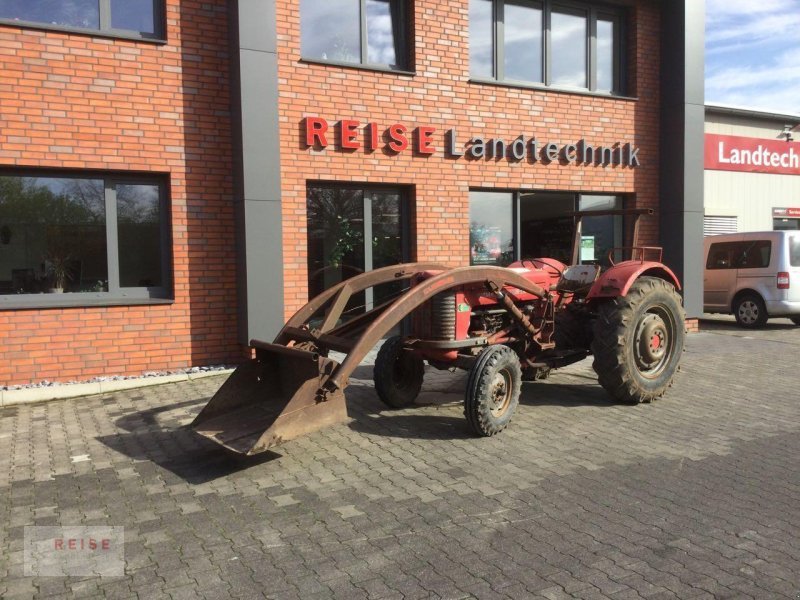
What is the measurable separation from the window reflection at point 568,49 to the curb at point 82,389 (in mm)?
7090

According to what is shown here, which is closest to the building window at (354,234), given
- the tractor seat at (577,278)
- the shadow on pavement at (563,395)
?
the shadow on pavement at (563,395)

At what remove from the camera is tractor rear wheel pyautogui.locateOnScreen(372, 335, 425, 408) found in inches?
252

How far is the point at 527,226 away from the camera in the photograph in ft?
35.2

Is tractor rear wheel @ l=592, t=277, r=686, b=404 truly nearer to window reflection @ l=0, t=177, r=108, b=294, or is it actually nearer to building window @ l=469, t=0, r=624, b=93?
building window @ l=469, t=0, r=624, b=93

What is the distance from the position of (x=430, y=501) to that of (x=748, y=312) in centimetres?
1120

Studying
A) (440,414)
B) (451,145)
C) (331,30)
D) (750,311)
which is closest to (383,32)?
(331,30)

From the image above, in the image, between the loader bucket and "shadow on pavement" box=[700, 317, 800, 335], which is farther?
"shadow on pavement" box=[700, 317, 800, 335]

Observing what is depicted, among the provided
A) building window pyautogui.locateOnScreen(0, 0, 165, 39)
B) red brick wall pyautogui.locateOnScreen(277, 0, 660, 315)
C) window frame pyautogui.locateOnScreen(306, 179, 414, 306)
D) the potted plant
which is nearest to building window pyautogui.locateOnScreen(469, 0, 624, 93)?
red brick wall pyautogui.locateOnScreen(277, 0, 660, 315)

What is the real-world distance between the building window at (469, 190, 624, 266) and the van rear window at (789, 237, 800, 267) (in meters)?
3.84

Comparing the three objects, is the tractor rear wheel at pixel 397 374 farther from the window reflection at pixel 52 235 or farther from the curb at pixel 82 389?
the window reflection at pixel 52 235

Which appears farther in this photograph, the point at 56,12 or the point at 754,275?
the point at 754,275

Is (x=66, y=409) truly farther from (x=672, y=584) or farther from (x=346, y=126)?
(x=672, y=584)

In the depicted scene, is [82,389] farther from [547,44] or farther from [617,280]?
[547,44]

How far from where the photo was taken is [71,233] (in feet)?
25.6
